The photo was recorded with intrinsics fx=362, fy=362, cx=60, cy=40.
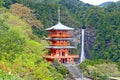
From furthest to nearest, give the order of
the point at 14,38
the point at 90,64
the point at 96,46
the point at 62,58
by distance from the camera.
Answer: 1. the point at 96,46
2. the point at 62,58
3. the point at 90,64
4. the point at 14,38

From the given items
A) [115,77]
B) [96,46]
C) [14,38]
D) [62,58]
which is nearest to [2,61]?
[14,38]

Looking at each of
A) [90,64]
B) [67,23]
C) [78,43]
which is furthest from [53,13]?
[90,64]

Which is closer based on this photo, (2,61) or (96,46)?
(2,61)

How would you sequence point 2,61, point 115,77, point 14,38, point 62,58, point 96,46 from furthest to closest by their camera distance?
point 96,46, point 62,58, point 115,77, point 14,38, point 2,61

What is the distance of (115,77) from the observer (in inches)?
1160

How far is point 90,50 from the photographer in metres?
51.1

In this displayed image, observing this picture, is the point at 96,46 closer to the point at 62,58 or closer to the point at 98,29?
the point at 98,29

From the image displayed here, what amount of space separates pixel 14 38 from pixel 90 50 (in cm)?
3249

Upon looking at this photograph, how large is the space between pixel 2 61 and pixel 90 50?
34824 millimetres

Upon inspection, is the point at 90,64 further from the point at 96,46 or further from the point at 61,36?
the point at 96,46

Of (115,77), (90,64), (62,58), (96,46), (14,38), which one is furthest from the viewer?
(96,46)

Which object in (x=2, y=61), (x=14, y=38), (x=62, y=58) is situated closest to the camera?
(x=2, y=61)

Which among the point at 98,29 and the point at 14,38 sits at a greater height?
the point at 14,38

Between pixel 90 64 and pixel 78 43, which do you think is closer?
pixel 90 64
